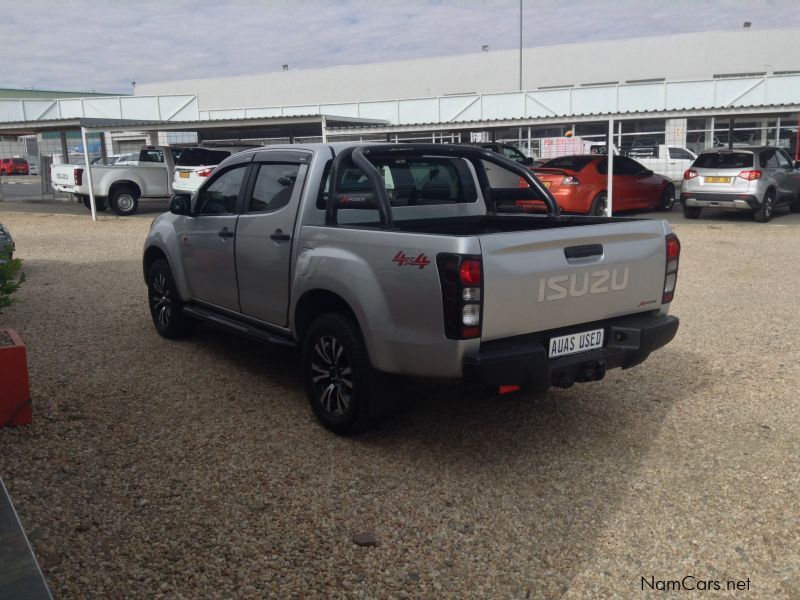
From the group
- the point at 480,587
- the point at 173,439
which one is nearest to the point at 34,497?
the point at 173,439

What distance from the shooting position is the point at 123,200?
21.5 meters

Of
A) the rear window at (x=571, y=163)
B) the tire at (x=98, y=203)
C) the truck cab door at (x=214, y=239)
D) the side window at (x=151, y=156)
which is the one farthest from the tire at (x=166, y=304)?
the tire at (x=98, y=203)

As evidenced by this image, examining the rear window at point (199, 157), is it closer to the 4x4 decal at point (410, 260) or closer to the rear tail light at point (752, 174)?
the rear tail light at point (752, 174)

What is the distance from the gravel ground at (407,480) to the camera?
3.35m

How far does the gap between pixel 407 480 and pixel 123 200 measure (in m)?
19.3

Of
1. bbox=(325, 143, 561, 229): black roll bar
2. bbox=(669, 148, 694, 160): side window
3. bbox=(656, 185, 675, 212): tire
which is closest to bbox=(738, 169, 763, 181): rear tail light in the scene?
bbox=(656, 185, 675, 212): tire

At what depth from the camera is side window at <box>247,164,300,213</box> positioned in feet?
17.6

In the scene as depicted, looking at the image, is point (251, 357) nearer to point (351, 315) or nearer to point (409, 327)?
point (351, 315)

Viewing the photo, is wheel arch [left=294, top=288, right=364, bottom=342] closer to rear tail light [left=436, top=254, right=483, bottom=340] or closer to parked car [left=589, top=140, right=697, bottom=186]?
rear tail light [left=436, top=254, right=483, bottom=340]

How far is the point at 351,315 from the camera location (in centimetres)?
460

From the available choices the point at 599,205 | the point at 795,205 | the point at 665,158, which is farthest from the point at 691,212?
the point at 665,158

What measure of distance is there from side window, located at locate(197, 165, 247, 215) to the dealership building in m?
12.8

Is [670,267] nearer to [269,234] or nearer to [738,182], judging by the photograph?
[269,234]

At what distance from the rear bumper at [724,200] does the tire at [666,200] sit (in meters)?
2.93
